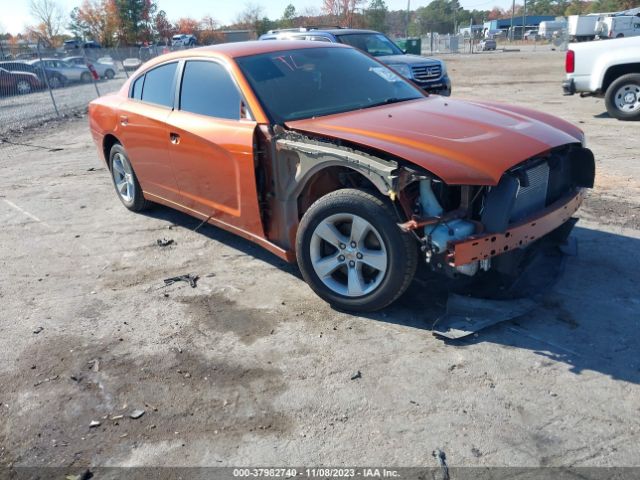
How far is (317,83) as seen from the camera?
14.7ft

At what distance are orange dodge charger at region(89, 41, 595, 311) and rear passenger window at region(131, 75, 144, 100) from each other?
314 millimetres

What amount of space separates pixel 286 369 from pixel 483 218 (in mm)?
1446

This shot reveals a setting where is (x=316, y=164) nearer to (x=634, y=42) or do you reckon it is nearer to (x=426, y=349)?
(x=426, y=349)

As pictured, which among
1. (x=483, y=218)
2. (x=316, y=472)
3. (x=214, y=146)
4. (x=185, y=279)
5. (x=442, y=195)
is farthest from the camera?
(x=185, y=279)

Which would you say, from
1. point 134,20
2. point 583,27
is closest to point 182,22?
point 134,20

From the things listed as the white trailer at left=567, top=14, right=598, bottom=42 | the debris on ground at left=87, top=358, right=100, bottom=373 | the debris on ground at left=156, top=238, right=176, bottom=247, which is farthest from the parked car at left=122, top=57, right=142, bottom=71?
the white trailer at left=567, top=14, right=598, bottom=42

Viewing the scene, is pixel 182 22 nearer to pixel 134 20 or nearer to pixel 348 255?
pixel 134 20

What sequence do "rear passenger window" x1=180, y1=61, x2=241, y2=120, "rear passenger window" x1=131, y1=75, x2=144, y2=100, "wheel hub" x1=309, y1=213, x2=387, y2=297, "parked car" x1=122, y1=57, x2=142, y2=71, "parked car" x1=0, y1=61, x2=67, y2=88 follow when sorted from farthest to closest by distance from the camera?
"parked car" x1=0, y1=61, x2=67, y2=88, "parked car" x1=122, y1=57, x2=142, y2=71, "rear passenger window" x1=131, y1=75, x2=144, y2=100, "rear passenger window" x1=180, y1=61, x2=241, y2=120, "wheel hub" x1=309, y1=213, x2=387, y2=297

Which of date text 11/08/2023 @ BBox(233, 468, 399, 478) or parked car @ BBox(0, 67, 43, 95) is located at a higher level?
parked car @ BBox(0, 67, 43, 95)

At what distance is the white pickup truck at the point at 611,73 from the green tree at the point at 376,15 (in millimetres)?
64710

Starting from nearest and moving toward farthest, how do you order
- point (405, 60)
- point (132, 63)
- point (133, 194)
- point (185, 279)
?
point (185, 279), point (133, 194), point (405, 60), point (132, 63)

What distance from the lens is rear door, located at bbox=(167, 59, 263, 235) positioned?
4.14 metres

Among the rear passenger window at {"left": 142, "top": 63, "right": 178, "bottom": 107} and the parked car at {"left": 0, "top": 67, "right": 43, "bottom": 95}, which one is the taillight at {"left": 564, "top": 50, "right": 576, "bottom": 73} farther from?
the parked car at {"left": 0, "top": 67, "right": 43, "bottom": 95}

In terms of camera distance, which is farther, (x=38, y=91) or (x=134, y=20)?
(x=134, y=20)
